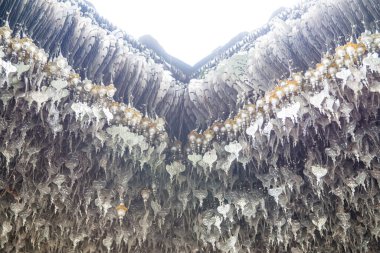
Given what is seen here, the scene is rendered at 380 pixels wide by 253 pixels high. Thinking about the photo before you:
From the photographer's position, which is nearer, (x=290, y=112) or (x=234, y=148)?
(x=290, y=112)

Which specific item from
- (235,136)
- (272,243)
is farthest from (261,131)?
(272,243)

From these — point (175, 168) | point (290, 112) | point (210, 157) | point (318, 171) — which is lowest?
point (175, 168)

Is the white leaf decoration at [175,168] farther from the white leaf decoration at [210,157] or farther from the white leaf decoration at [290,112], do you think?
the white leaf decoration at [290,112]

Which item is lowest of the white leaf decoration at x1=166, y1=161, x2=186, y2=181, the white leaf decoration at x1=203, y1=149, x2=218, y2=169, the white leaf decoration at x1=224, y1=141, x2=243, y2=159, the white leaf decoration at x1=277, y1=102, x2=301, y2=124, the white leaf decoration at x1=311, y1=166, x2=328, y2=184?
the white leaf decoration at x1=166, y1=161, x2=186, y2=181

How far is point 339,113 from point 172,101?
1554mm

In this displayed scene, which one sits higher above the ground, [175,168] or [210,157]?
[210,157]

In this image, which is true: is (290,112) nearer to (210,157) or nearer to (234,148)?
(234,148)

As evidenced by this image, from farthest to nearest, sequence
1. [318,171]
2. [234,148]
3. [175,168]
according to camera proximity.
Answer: [175,168] < [234,148] < [318,171]

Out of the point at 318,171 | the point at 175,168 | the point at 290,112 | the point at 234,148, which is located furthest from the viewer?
the point at 175,168

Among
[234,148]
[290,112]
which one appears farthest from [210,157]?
[290,112]

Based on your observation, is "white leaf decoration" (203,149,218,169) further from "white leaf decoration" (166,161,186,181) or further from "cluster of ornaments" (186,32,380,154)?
"white leaf decoration" (166,161,186,181)

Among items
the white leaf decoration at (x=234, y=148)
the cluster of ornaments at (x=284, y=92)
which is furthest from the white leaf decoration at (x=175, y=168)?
the white leaf decoration at (x=234, y=148)

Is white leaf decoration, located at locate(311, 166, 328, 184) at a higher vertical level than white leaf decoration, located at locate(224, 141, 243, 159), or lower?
higher


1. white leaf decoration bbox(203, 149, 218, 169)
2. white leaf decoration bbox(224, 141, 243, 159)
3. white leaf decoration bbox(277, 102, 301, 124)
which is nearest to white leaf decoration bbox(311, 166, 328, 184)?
white leaf decoration bbox(277, 102, 301, 124)
